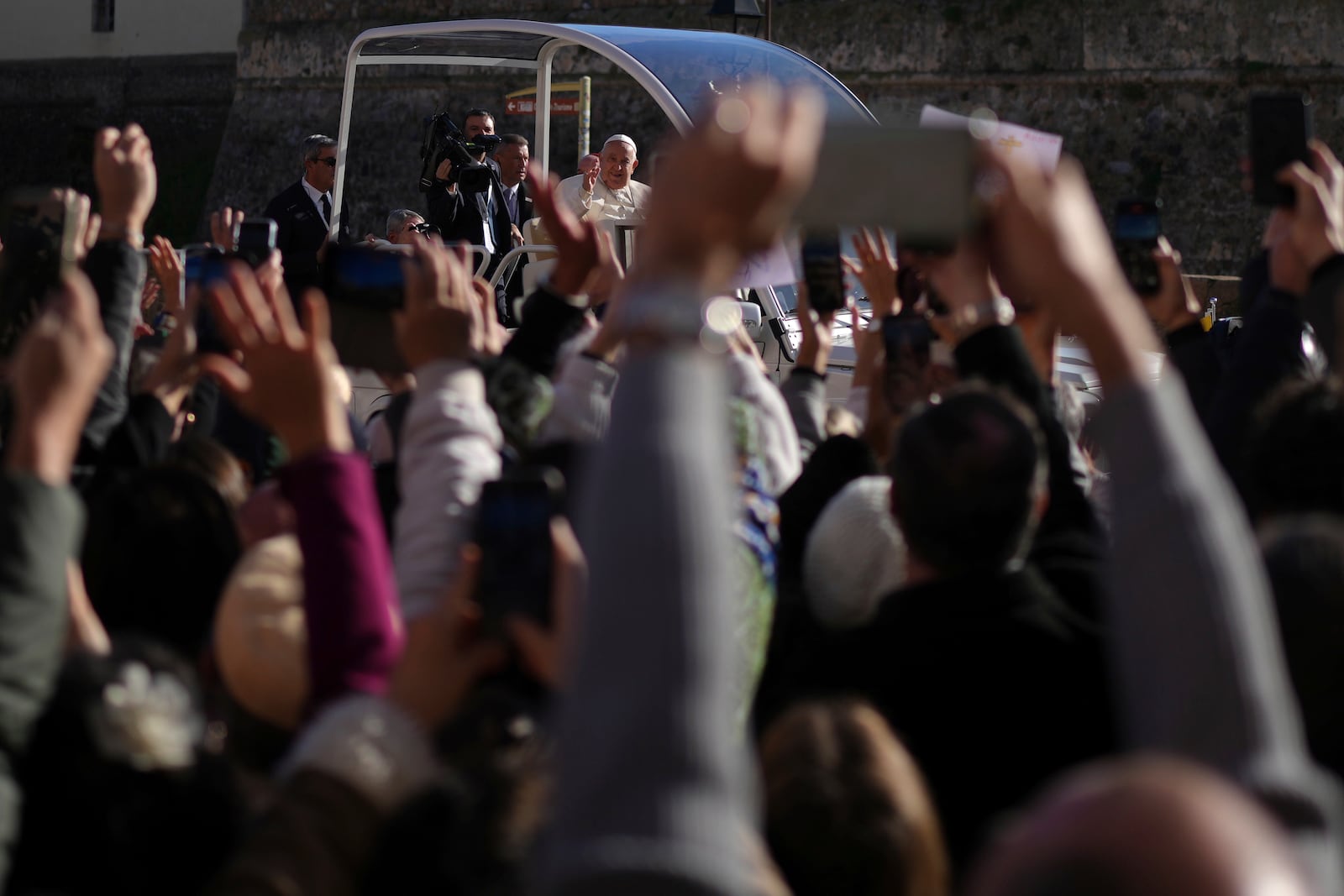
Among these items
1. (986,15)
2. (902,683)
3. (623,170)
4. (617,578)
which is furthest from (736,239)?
(986,15)

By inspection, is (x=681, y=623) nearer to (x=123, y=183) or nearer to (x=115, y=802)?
(x=115, y=802)

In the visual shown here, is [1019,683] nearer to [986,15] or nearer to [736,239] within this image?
[736,239]

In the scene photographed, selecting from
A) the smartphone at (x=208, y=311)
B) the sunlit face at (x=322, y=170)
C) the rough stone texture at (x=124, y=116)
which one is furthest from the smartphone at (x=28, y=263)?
the rough stone texture at (x=124, y=116)

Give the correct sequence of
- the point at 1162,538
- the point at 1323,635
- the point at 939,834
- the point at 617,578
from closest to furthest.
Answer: the point at 617,578, the point at 1162,538, the point at 939,834, the point at 1323,635

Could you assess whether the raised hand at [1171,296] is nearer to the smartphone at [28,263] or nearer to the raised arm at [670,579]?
the smartphone at [28,263]

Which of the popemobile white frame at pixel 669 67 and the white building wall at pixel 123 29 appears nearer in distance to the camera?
the popemobile white frame at pixel 669 67

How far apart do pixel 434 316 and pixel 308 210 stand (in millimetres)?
9211

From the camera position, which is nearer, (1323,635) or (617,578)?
(617,578)

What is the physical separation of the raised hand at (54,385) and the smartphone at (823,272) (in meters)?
2.19

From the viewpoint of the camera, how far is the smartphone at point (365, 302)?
3.02 m

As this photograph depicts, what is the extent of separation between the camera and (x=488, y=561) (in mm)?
1717

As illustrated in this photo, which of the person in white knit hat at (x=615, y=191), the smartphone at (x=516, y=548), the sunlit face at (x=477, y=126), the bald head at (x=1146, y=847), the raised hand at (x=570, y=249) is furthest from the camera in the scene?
the sunlit face at (x=477, y=126)

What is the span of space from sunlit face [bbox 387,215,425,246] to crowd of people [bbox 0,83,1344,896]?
23.0 feet

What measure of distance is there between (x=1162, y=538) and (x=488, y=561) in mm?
658
